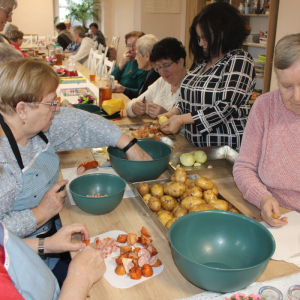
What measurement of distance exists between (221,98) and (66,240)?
1164 millimetres

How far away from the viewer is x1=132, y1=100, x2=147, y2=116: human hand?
2.39 metres

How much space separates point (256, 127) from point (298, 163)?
0.21m

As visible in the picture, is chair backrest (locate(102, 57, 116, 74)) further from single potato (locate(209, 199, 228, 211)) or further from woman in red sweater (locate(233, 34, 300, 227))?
single potato (locate(209, 199, 228, 211))

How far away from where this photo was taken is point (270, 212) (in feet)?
3.56

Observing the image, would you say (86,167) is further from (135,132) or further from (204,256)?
(204,256)

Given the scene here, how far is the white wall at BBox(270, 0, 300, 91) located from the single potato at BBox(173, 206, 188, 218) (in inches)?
133

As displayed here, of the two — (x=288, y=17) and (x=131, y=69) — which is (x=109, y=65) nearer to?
(x=131, y=69)

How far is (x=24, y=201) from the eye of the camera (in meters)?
1.21

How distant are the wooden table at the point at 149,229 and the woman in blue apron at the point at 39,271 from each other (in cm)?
4

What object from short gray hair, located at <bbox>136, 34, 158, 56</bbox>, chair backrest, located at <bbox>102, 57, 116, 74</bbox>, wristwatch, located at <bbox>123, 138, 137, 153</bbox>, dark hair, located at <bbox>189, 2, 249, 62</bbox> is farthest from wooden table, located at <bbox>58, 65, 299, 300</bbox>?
chair backrest, located at <bbox>102, 57, 116, 74</bbox>

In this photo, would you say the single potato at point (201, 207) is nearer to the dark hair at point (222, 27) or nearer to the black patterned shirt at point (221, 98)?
the black patterned shirt at point (221, 98)

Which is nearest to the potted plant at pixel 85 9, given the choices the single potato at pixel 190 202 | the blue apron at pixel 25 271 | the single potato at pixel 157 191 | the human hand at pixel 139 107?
the human hand at pixel 139 107

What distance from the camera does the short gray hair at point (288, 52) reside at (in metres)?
0.98

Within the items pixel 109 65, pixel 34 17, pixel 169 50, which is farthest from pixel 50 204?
pixel 34 17
